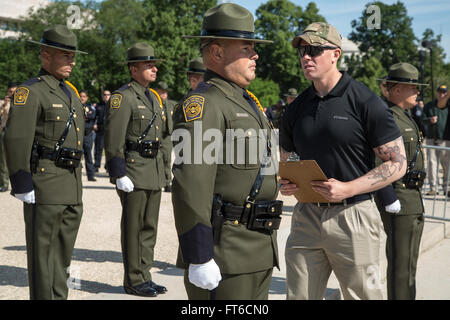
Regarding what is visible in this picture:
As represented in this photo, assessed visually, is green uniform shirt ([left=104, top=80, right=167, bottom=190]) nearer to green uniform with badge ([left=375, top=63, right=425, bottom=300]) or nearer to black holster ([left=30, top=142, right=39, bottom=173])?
black holster ([left=30, top=142, right=39, bottom=173])

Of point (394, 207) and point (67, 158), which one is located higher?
point (67, 158)

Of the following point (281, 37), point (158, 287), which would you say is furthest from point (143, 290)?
point (281, 37)

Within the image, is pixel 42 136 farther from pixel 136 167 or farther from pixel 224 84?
pixel 224 84

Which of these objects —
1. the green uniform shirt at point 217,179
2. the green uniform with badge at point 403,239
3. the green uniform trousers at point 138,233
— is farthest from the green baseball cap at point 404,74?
the green uniform trousers at point 138,233

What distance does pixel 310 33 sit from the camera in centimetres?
346

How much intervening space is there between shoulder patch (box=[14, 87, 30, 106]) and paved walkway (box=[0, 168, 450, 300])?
189 centimetres

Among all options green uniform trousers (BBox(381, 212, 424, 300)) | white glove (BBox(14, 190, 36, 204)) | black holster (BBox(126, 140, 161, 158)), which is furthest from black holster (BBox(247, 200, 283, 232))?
black holster (BBox(126, 140, 161, 158))

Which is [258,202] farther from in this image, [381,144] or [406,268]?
[406,268]

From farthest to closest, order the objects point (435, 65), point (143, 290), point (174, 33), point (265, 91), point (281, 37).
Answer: point (435, 65) < point (281, 37) < point (265, 91) < point (174, 33) < point (143, 290)

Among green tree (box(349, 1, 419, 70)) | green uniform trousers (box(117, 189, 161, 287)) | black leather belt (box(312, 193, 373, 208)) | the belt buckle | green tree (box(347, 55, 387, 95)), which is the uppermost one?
green tree (box(349, 1, 419, 70))

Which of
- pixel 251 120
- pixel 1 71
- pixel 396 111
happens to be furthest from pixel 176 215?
pixel 1 71

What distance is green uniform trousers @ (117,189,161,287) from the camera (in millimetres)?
5473

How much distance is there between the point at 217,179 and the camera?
9.59ft

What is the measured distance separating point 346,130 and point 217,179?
0.93m
